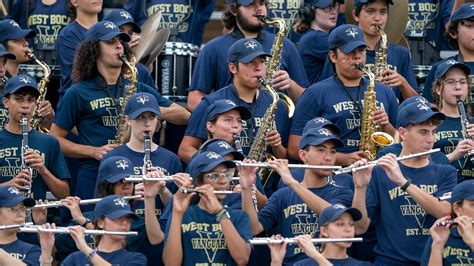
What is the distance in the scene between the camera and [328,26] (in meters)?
18.7

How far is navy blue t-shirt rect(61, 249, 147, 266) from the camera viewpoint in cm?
1516

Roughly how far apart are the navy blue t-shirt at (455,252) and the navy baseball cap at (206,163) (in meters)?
1.82

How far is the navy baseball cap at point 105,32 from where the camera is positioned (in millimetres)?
17188

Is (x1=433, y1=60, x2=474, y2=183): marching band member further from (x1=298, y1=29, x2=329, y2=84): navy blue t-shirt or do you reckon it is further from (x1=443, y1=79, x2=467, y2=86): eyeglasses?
(x1=298, y1=29, x2=329, y2=84): navy blue t-shirt

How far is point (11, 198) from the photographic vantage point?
51.4 feet

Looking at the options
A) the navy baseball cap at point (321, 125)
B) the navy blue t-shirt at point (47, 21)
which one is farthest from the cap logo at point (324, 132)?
the navy blue t-shirt at point (47, 21)

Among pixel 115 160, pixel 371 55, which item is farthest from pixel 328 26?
pixel 115 160

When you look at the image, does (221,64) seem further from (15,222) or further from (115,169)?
(15,222)

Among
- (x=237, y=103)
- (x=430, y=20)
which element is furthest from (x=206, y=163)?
(x=430, y=20)

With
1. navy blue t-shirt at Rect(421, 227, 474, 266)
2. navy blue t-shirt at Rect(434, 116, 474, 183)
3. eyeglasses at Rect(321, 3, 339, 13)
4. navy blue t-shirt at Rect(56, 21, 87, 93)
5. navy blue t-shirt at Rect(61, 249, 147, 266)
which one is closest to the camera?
navy blue t-shirt at Rect(421, 227, 474, 266)

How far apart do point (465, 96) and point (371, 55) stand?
1.50 m

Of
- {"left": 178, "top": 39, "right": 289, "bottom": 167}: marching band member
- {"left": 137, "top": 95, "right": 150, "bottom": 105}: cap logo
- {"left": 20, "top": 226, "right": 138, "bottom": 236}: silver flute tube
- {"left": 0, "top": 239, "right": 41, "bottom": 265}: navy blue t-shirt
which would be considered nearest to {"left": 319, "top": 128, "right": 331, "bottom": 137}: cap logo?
{"left": 178, "top": 39, "right": 289, "bottom": 167}: marching band member

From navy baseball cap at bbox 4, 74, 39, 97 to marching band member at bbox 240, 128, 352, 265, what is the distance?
2516mm

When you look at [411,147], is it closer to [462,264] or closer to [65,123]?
[462,264]
